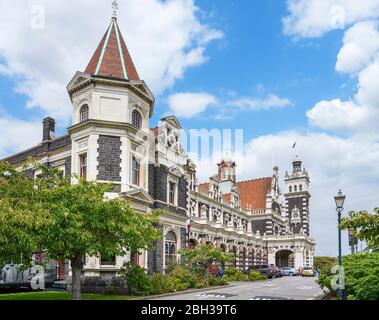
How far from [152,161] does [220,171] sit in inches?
1528

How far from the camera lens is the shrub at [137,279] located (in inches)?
901

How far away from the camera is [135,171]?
29922 mm

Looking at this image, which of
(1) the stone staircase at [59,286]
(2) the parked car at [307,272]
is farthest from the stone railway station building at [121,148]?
(2) the parked car at [307,272]

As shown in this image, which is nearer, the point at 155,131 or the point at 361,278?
the point at 361,278

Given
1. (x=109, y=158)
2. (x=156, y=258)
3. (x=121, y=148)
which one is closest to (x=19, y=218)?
(x=109, y=158)

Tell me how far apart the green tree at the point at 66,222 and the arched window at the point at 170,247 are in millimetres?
13462

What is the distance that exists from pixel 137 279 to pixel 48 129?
15.3 metres

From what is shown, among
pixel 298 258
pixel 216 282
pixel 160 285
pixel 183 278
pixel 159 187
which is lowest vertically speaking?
pixel 298 258

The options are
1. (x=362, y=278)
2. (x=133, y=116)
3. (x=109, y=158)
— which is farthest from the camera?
(x=133, y=116)

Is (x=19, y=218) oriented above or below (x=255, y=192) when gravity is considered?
below

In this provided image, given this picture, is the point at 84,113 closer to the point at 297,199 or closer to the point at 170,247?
the point at 170,247

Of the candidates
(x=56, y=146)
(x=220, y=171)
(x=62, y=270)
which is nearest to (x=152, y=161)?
(x=56, y=146)
